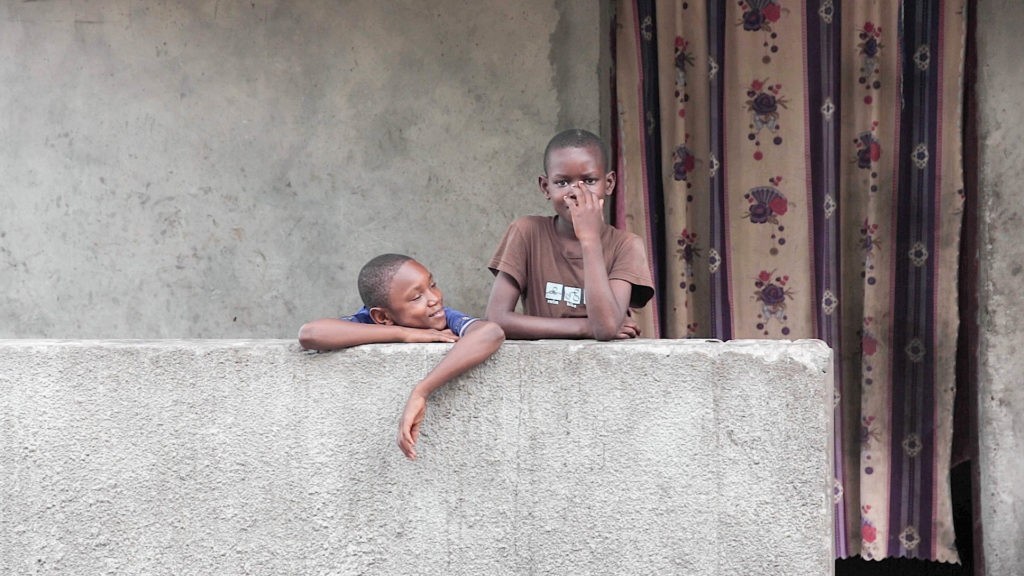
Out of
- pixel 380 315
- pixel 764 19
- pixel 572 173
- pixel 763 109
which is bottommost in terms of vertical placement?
pixel 380 315

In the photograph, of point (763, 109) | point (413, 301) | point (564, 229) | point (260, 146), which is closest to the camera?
point (413, 301)

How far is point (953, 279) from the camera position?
3988mm

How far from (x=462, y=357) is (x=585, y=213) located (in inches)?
24.2

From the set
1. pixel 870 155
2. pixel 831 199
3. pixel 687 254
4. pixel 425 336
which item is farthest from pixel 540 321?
pixel 870 155

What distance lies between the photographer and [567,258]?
325 centimetres

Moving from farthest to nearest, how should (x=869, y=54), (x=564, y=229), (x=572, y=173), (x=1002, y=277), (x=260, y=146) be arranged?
(x=260, y=146) < (x=869, y=54) < (x=1002, y=277) < (x=564, y=229) < (x=572, y=173)

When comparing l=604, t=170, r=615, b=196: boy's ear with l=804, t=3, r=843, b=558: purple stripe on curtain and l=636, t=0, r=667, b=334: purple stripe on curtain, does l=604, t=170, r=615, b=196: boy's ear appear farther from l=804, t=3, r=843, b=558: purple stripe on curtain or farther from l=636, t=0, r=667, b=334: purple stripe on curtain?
l=804, t=3, r=843, b=558: purple stripe on curtain

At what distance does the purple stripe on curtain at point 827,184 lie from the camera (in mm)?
4090

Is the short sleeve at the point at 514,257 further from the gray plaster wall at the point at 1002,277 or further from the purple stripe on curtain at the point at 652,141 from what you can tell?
the gray plaster wall at the point at 1002,277

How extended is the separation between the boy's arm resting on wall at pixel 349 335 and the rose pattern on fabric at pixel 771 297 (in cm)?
181

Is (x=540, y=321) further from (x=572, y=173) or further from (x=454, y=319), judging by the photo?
(x=572, y=173)

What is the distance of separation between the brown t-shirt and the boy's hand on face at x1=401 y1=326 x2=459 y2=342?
52 centimetres

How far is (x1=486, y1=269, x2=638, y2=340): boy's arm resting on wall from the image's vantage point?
2.98 metres

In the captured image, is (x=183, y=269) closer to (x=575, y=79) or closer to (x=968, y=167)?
(x=575, y=79)
